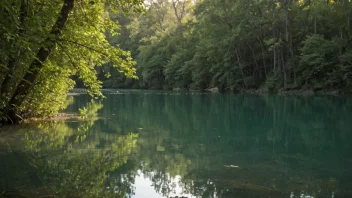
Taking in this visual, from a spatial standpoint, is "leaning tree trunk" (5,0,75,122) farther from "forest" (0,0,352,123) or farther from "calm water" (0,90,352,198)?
"forest" (0,0,352,123)

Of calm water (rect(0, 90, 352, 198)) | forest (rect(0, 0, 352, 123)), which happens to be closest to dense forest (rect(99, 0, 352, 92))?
forest (rect(0, 0, 352, 123))

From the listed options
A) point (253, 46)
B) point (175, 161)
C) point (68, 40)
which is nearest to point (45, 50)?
point (68, 40)

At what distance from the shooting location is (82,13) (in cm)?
953

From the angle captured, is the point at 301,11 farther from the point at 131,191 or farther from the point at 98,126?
the point at 131,191

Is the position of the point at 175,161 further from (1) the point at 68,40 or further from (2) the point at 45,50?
(2) the point at 45,50

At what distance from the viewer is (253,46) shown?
49312 millimetres

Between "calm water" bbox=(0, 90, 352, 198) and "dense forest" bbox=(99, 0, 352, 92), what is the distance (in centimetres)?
2212

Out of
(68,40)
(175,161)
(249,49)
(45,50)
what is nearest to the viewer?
(175,161)

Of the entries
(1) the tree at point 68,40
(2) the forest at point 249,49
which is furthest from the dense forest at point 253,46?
(1) the tree at point 68,40

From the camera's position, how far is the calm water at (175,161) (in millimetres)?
6176

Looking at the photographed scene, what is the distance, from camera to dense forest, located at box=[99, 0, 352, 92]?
37.7 m

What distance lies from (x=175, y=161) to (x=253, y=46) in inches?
1701

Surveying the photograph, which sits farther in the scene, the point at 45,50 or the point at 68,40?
the point at 45,50

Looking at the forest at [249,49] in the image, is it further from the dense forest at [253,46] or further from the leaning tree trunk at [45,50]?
the leaning tree trunk at [45,50]
